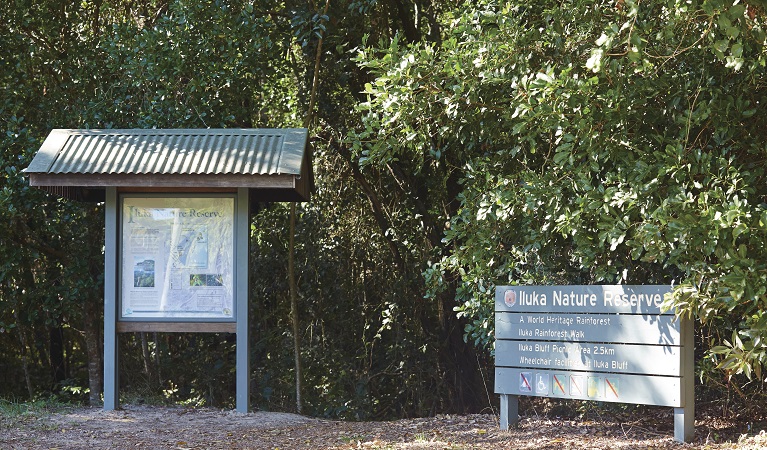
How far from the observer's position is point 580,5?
6168mm

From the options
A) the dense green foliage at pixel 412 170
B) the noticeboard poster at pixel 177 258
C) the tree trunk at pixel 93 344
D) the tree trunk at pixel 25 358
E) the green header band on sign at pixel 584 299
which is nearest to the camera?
the dense green foliage at pixel 412 170

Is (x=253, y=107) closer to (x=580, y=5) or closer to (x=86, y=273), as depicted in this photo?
(x=86, y=273)

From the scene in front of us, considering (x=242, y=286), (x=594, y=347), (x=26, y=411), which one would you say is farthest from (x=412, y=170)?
(x=26, y=411)

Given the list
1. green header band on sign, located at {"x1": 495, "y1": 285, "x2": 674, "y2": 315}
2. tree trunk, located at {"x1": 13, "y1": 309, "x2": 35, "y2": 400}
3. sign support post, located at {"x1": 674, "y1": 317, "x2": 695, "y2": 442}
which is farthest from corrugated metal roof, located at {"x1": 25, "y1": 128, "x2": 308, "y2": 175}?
tree trunk, located at {"x1": 13, "y1": 309, "x2": 35, "y2": 400}

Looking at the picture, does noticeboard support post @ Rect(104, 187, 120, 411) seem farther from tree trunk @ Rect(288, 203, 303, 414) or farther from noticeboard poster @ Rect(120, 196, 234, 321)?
tree trunk @ Rect(288, 203, 303, 414)

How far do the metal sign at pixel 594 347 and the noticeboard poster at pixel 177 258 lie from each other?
9.03 feet

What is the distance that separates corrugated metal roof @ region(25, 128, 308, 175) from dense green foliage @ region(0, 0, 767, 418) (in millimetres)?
780

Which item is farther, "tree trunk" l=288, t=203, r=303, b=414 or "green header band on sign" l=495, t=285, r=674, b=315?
"tree trunk" l=288, t=203, r=303, b=414

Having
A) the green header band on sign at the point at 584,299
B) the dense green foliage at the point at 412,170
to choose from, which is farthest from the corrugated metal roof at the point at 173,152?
the green header band on sign at the point at 584,299

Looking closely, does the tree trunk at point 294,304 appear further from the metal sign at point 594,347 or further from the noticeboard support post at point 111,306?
the metal sign at point 594,347

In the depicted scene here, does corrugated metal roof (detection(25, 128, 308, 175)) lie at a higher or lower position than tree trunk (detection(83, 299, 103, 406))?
higher

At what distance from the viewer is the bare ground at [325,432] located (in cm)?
619

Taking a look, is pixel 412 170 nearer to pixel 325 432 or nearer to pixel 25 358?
pixel 325 432

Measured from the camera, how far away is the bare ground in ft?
20.3
